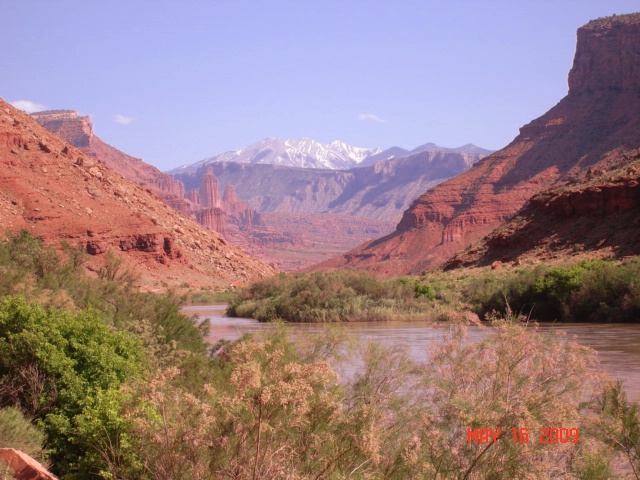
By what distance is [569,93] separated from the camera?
110812mm

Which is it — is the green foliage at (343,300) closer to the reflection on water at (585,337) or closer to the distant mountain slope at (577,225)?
the reflection on water at (585,337)

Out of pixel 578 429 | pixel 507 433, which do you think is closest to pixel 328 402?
pixel 507 433

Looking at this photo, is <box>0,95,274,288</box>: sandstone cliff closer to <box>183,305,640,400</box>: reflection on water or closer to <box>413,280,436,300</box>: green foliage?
<box>413,280,436,300</box>: green foliage

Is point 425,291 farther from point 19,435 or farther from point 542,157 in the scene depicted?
point 542,157

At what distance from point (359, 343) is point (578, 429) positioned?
3311 millimetres

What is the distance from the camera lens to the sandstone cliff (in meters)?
66.0

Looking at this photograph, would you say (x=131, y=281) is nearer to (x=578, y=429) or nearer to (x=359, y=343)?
(x=359, y=343)

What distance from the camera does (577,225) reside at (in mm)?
58250

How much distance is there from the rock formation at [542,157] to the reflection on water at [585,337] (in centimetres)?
6233

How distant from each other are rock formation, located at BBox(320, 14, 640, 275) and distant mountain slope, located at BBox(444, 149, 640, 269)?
27111mm

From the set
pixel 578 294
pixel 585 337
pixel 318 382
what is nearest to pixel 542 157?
pixel 578 294

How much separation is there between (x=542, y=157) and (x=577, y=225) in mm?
46700
